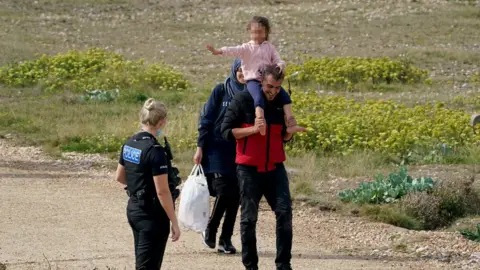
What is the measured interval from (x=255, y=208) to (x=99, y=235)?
2.01 m

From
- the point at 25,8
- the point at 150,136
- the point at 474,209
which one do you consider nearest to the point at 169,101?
the point at 474,209

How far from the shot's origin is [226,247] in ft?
28.3

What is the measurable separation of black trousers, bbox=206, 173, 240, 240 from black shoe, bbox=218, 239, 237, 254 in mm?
38

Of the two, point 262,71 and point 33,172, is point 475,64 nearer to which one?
point 33,172

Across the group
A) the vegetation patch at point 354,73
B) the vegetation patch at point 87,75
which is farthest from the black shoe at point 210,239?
the vegetation patch at point 354,73

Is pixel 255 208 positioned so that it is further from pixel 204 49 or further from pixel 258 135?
pixel 204 49

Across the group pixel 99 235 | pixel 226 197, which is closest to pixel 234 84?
pixel 226 197

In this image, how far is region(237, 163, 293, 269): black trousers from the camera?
751 cm

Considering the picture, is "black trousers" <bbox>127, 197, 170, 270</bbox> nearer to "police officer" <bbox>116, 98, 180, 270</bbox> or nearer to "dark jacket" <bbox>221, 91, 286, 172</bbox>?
"police officer" <bbox>116, 98, 180, 270</bbox>

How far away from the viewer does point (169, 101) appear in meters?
17.2

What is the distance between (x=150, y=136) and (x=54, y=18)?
25.3 meters

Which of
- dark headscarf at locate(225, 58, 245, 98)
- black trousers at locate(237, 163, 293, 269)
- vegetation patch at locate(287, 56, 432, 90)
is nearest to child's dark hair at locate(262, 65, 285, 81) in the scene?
black trousers at locate(237, 163, 293, 269)

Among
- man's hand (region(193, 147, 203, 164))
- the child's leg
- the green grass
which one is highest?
the child's leg

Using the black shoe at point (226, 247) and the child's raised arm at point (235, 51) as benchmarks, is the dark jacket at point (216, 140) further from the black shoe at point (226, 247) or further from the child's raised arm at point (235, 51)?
the black shoe at point (226, 247)
